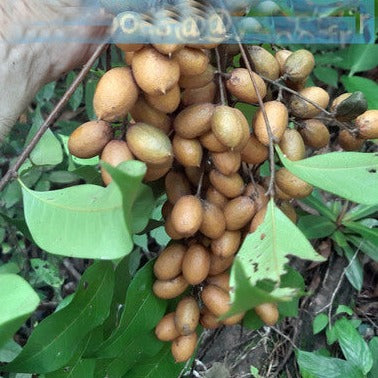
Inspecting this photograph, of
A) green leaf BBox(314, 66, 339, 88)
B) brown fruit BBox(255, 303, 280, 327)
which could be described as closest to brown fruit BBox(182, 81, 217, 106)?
brown fruit BBox(255, 303, 280, 327)

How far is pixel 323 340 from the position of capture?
189 centimetres

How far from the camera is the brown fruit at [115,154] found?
0.79 m

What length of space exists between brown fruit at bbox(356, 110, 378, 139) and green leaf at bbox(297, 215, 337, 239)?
1.00 metres

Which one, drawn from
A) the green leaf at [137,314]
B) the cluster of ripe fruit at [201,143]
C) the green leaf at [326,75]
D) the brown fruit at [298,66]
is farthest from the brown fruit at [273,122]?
the green leaf at [326,75]

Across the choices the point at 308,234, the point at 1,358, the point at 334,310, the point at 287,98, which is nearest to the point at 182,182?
the point at 287,98

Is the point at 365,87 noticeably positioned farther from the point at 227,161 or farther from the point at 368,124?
the point at 227,161

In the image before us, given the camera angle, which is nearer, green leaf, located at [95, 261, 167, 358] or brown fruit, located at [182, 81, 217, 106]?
brown fruit, located at [182, 81, 217, 106]

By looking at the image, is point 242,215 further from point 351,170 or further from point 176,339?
point 176,339

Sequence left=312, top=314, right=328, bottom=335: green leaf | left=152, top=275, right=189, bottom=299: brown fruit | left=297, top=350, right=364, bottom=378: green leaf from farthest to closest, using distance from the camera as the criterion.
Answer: left=312, top=314, right=328, bottom=335: green leaf < left=297, top=350, right=364, bottom=378: green leaf < left=152, top=275, right=189, bottom=299: brown fruit

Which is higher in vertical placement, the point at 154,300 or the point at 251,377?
the point at 154,300

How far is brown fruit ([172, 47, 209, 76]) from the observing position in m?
0.80

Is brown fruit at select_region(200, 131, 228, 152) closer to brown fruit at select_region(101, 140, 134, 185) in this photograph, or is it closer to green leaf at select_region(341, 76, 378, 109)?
brown fruit at select_region(101, 140, 134, 185)

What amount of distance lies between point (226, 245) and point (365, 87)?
4.24ft

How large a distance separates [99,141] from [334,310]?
1.35 m
